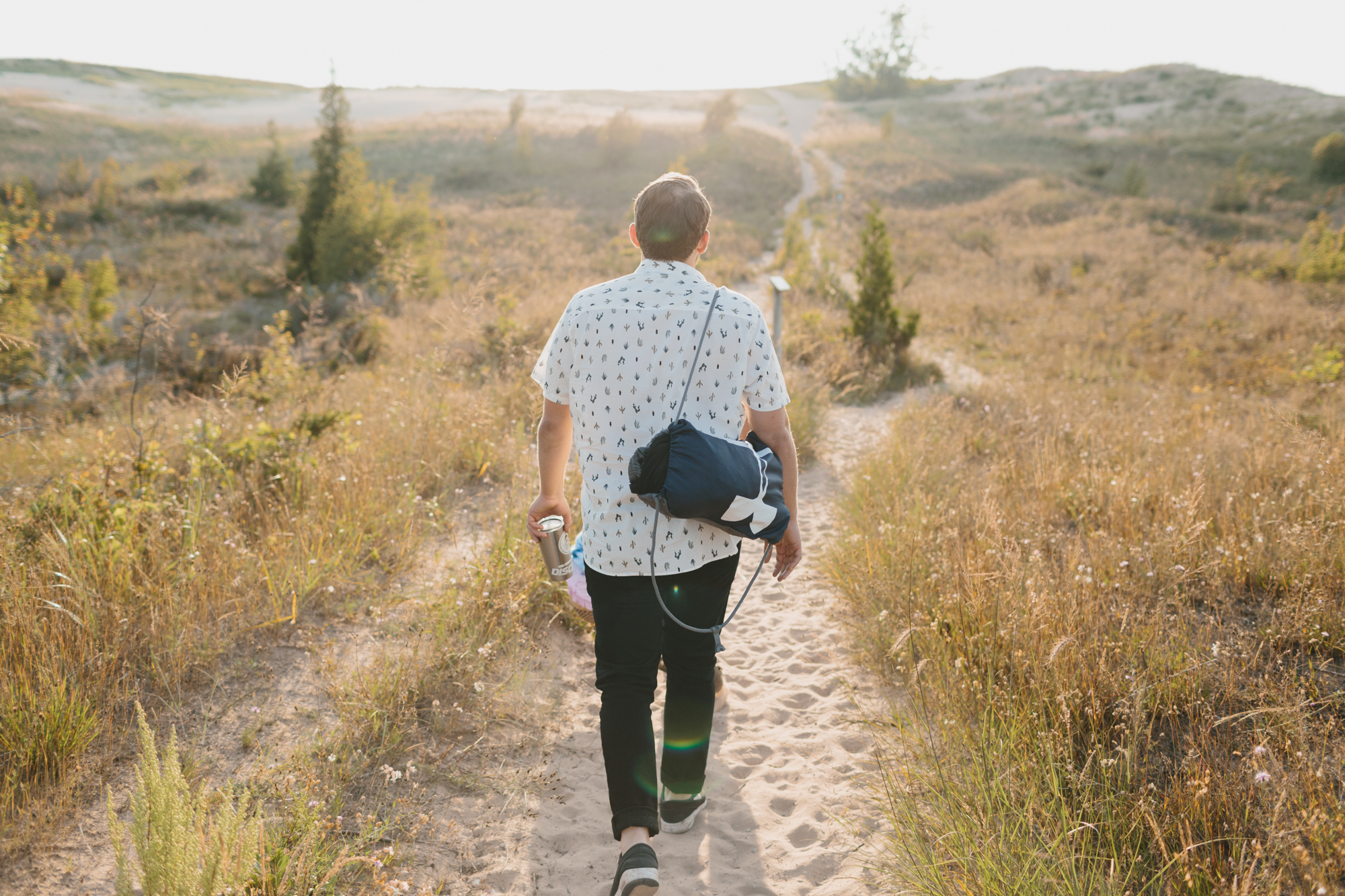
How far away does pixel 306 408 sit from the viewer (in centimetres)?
475

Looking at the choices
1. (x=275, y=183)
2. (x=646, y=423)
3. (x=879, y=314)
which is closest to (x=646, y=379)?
(x=646, y=423)

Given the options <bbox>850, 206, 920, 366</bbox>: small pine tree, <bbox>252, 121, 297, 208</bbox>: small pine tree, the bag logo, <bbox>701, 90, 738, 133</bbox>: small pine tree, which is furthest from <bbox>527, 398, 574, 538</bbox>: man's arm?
<bbox>701, 90, 738, 133</bbox>: small pine tree

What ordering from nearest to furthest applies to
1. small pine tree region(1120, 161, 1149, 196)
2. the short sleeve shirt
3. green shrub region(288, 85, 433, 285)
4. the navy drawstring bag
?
the navy drawstring bag → the short sleeve shirt → green shrub region(288, 85, 433, 285) → small pine tree region(1120, 161, 1149, 196)

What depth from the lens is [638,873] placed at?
1.93 meters

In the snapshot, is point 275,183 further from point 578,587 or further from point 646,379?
point 646,379

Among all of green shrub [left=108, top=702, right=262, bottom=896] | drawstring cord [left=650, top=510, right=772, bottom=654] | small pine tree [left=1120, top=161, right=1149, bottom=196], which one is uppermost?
small pine tree [left=1120, top=161, right=1149, bottom=196]

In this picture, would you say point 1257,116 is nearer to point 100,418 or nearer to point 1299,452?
point 1299,452

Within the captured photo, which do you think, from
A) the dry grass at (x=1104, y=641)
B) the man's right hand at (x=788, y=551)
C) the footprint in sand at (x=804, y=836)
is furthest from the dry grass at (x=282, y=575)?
the dry grass at (x=1104, y=641)

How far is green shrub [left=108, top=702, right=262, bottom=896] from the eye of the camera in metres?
1.54

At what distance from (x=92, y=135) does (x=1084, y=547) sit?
195 ft

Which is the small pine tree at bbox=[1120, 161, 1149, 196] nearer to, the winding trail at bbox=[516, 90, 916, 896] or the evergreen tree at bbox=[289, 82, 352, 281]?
the evergreen tree at bbox=[289, 82, 352, 281]

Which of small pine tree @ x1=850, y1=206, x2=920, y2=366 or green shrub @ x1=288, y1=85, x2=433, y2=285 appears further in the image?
green shrub @ x1=288, y1=85, x2=433, y2=285

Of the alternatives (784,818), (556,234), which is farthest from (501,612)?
(556,234)

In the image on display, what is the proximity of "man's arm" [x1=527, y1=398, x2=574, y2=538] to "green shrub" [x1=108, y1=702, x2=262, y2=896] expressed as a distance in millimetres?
1094
